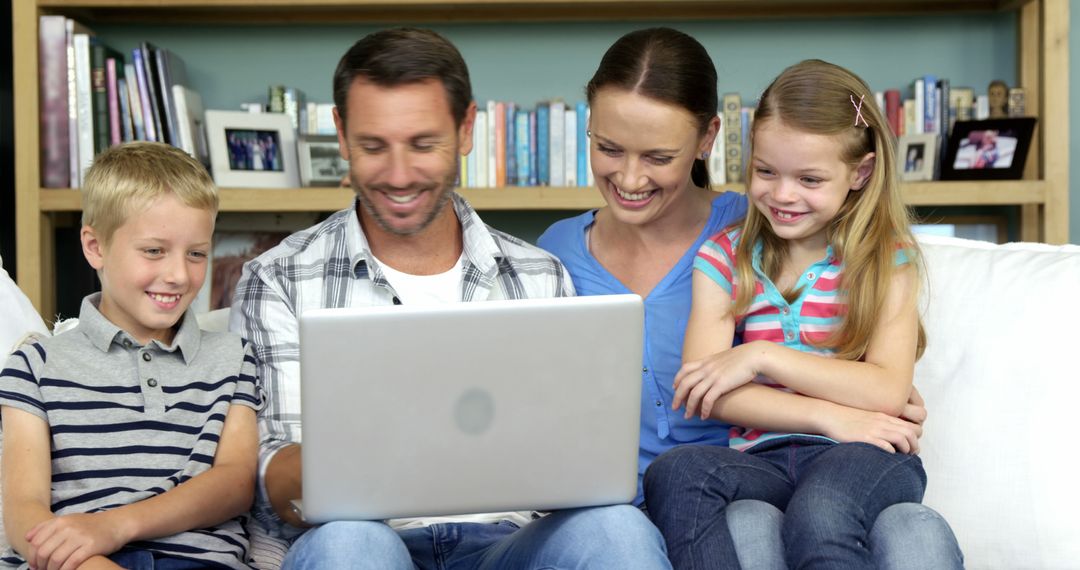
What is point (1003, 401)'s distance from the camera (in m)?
1.47

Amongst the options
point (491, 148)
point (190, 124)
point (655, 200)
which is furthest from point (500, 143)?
point (655, 200)

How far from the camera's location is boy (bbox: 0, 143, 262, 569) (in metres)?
1.16

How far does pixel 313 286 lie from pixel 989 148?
1.69 meters

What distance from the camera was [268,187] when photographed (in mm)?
2479

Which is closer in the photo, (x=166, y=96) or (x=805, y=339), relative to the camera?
(x=805, y=339)

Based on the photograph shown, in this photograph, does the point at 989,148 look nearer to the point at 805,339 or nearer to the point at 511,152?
→ the point at 511,152

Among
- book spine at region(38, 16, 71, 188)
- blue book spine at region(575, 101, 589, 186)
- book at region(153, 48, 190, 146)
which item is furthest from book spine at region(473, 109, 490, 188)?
book spine at region(38, 16, 71, 188)

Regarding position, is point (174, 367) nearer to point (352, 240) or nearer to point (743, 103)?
point (352, 240)

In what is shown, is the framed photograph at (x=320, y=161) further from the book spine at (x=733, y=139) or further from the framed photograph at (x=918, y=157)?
the framed photograph at (x=918, y=157)

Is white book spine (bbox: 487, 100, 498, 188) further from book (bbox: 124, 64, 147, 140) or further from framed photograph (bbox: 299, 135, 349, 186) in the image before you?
book (bbox: 124, 64, 147, 140)

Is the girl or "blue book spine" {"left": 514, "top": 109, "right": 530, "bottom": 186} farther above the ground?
"blue book spine" {"left": 514, "top": 109, "right": 530, "bottom": 186}

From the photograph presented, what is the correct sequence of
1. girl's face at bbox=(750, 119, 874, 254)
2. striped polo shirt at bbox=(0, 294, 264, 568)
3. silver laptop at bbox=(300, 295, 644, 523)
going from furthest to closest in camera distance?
1. girl's face at bbox=(750, 119, 874, 254)
2. striped polo shirt at bbox=(0, 294, 264, 568)
3. silver laptop at bbox=(300, 295, 644, 523)

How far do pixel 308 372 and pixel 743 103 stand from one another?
190cm

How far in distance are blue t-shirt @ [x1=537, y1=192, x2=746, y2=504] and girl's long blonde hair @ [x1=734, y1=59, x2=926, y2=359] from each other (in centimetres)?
14
